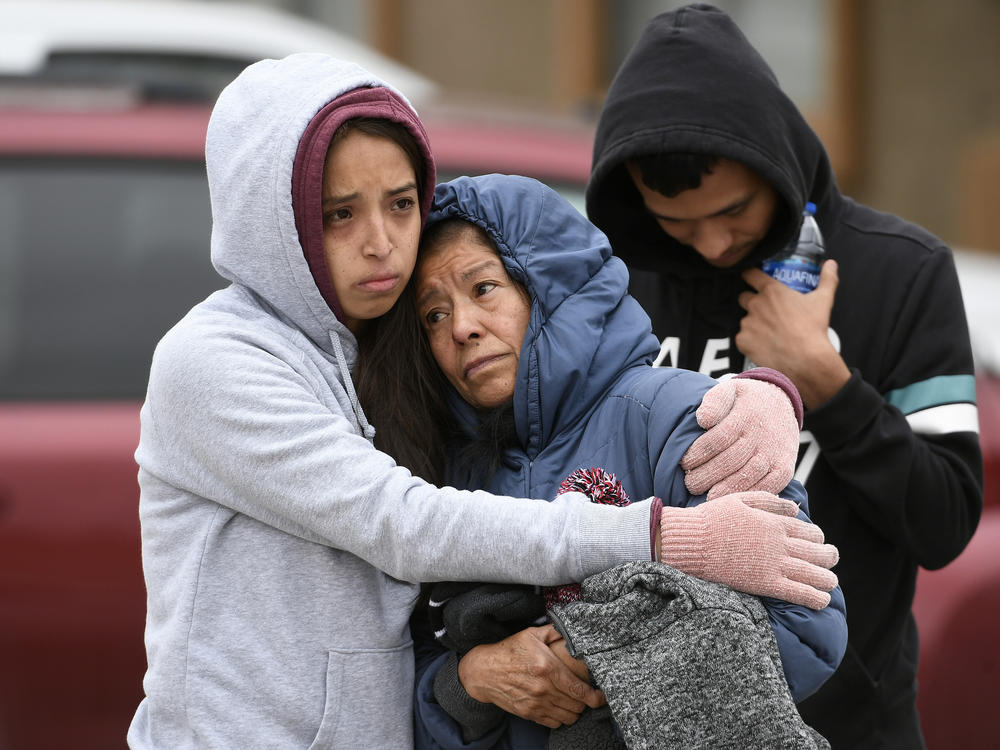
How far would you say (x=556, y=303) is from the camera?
1.89m

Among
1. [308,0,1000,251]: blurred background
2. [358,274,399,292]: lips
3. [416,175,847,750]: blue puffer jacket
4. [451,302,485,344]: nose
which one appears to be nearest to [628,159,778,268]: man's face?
[416,175,847,750]: blue puffer jacket

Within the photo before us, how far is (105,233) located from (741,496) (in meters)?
2.18

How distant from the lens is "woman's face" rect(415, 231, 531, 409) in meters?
1.92

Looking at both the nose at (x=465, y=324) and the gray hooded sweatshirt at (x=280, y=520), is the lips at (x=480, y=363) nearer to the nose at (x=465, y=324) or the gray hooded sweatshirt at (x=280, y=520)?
the nose at (x=465, y=324)

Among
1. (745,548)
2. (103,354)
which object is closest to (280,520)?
(745,548)

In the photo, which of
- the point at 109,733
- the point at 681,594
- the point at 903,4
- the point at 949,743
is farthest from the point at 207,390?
the point at 903,4

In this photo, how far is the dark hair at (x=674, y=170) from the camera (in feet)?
6.98

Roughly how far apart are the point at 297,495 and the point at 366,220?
0.40 meters

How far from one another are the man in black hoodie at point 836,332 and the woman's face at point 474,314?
1.24 ft

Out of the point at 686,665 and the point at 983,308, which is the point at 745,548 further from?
the point at 983,308

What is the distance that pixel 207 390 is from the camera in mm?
1733

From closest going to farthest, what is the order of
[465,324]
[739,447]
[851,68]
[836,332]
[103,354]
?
[739,447] → [465,324] → [836,332] → [103,354] → [851,68]

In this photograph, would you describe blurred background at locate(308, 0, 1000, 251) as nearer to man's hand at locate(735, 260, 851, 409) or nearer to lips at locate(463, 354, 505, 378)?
man's hand at locate(735, 260, 851, 409)

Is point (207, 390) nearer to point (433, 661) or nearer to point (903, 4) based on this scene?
point (433, 661)
